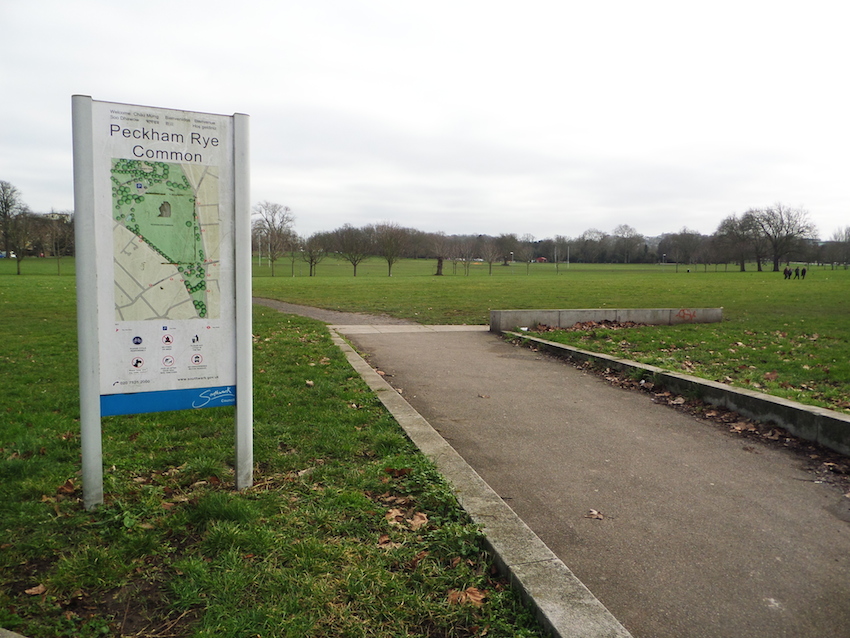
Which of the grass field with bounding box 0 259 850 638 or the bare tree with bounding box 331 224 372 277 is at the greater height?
the bare tree with bounding box 331 224 372 277

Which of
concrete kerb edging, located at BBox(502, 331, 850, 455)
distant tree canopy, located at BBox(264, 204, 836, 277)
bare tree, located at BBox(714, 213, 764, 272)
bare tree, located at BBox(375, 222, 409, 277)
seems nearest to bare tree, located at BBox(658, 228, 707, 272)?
distant tree canopy, located at BBox(264, 204, 836, 277)

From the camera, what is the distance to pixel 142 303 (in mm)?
3676

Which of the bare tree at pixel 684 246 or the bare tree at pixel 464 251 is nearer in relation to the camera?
the bare tree at pixel 464 251

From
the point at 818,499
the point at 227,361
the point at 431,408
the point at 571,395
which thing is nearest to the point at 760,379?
the point at 571,395

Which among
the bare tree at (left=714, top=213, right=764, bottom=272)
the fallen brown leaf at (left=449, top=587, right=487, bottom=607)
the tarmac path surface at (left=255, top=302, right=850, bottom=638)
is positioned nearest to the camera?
the fallen brown leaf at (left=449, top=587, right=487, bottom=607)

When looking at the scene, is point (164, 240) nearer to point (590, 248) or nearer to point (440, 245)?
point (440, 245)

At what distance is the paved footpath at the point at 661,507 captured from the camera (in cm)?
288

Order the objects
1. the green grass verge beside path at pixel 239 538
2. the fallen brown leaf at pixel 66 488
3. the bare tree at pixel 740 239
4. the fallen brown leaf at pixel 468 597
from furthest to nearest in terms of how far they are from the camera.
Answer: the bare tree at pixel 740 239, the fallen brown leaf at pixel 66 488, the fallen brown leaf at pixel 468 597, the green grass verge beside path at pixel 239 538

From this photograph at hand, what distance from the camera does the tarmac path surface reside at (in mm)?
2883

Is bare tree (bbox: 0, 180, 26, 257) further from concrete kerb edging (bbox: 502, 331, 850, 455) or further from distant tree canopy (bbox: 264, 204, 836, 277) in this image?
concrete kerb edging (bbox: 502, 331, 850, 455)

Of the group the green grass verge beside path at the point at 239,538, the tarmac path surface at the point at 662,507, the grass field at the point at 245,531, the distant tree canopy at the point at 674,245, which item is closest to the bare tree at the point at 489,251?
the distant tree canopy at the point at 674,245

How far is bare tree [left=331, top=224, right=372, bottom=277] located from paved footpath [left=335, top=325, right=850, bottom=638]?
67.9 metres

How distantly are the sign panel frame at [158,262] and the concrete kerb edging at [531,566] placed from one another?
1535 mm

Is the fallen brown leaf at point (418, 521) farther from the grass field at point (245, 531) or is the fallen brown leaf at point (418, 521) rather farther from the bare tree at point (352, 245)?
the bare tree at point (352, 245)
